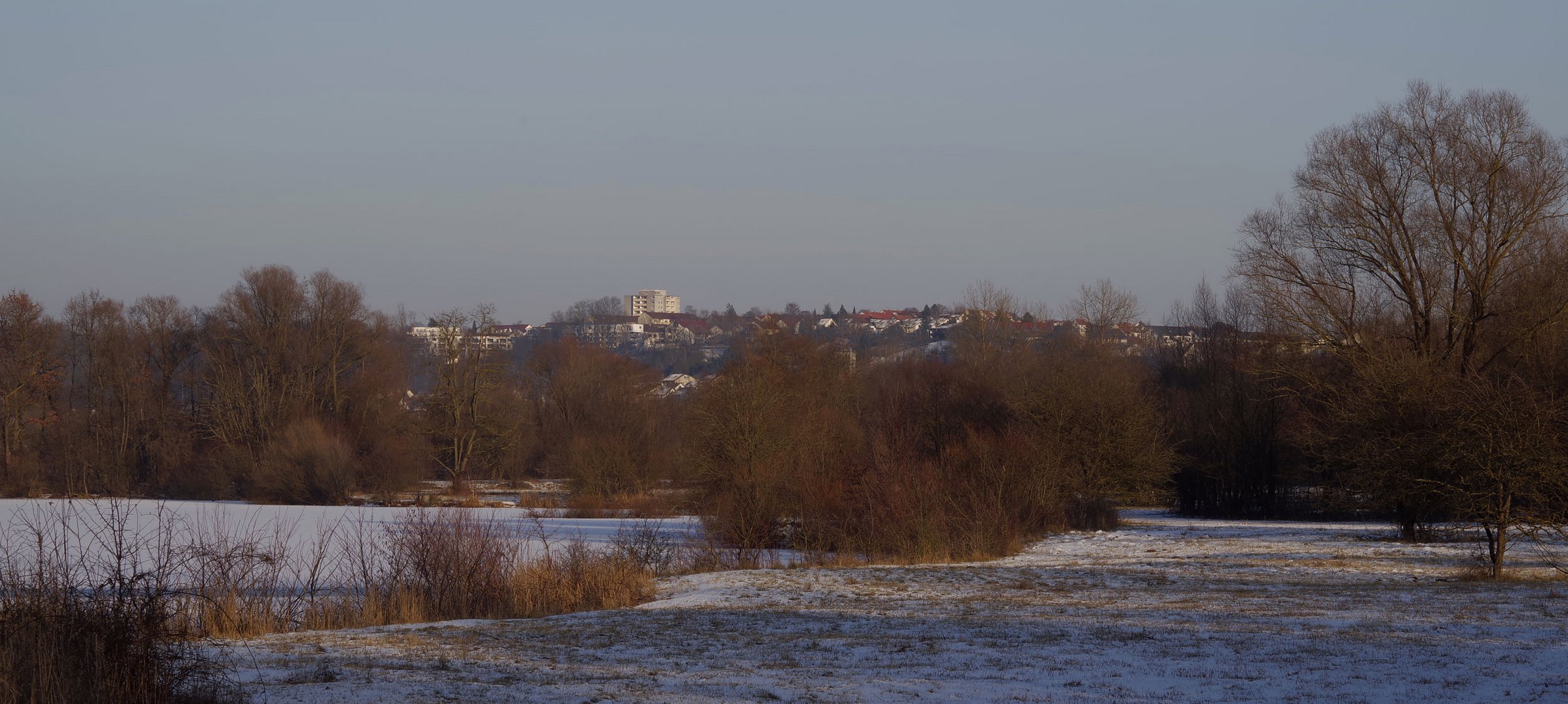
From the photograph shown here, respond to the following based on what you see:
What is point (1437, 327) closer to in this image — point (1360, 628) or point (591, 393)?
point (1360, 628)

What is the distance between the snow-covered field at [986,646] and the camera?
7762mm

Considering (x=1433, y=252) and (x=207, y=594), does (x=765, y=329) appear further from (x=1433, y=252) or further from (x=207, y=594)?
(x=207, y=594)

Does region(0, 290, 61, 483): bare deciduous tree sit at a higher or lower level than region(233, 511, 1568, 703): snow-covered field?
higher

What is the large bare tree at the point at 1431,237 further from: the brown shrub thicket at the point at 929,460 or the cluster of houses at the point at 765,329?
the cluster of houses at the point at 765,329

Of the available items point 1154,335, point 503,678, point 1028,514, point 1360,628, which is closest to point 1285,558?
point 1028,514

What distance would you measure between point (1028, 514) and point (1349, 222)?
11.9 metres

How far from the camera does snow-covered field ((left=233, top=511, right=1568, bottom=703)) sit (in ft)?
25.5

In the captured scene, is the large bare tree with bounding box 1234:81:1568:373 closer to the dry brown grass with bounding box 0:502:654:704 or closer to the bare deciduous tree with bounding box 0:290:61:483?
the dry brown grass with bounding box 0:502:654:704

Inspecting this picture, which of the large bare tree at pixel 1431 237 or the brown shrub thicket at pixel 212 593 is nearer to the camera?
the brown shrub thicket at pixel 212 593

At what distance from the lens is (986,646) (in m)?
10.1

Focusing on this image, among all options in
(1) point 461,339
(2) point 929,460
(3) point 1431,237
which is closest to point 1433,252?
(3) point 1431,237

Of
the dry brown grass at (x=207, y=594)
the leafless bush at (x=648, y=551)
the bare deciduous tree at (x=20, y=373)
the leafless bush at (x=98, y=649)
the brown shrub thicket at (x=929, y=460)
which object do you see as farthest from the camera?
the bare deciduous tree at (x=20, y=373)

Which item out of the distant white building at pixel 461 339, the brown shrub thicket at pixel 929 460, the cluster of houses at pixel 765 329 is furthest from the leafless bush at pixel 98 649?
the distant white building at pixel 461 339

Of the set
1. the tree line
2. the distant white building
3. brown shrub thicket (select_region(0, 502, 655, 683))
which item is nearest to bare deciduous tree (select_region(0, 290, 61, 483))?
the tree line
